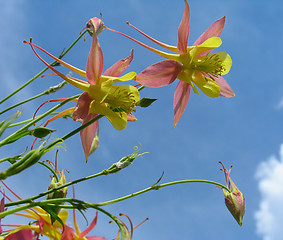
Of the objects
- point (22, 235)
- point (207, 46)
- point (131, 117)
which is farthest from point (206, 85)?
point (22, 235)

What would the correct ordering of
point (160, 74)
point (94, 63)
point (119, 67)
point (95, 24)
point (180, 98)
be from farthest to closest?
point (95, 24) < point (180, 98) < point (160, 74) < point (119, 67) < point (94, 63)

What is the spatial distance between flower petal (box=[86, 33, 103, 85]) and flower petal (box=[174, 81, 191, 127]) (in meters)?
0.61

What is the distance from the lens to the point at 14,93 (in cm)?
214

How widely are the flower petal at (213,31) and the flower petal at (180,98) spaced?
28 centimetres

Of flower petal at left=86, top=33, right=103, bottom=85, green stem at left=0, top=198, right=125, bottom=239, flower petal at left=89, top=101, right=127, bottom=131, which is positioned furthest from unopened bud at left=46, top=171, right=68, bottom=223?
flower petal at left=86, top=33, right=103, bottom=85

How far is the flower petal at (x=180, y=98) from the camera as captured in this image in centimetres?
225

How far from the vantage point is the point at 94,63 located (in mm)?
1806

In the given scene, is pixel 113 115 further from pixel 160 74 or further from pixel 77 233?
pixel 77 233

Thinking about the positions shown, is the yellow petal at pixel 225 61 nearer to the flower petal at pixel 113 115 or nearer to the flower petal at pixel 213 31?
the flower petal at pixel 213 31

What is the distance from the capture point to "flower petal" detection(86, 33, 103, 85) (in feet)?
5.74

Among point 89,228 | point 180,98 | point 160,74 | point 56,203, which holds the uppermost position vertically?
point 180,98

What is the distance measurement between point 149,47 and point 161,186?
781 millimetres

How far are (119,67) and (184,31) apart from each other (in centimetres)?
49

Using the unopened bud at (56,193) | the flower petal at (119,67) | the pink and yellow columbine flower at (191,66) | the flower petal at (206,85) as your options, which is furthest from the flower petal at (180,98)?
the unopened bud at (56,193)
